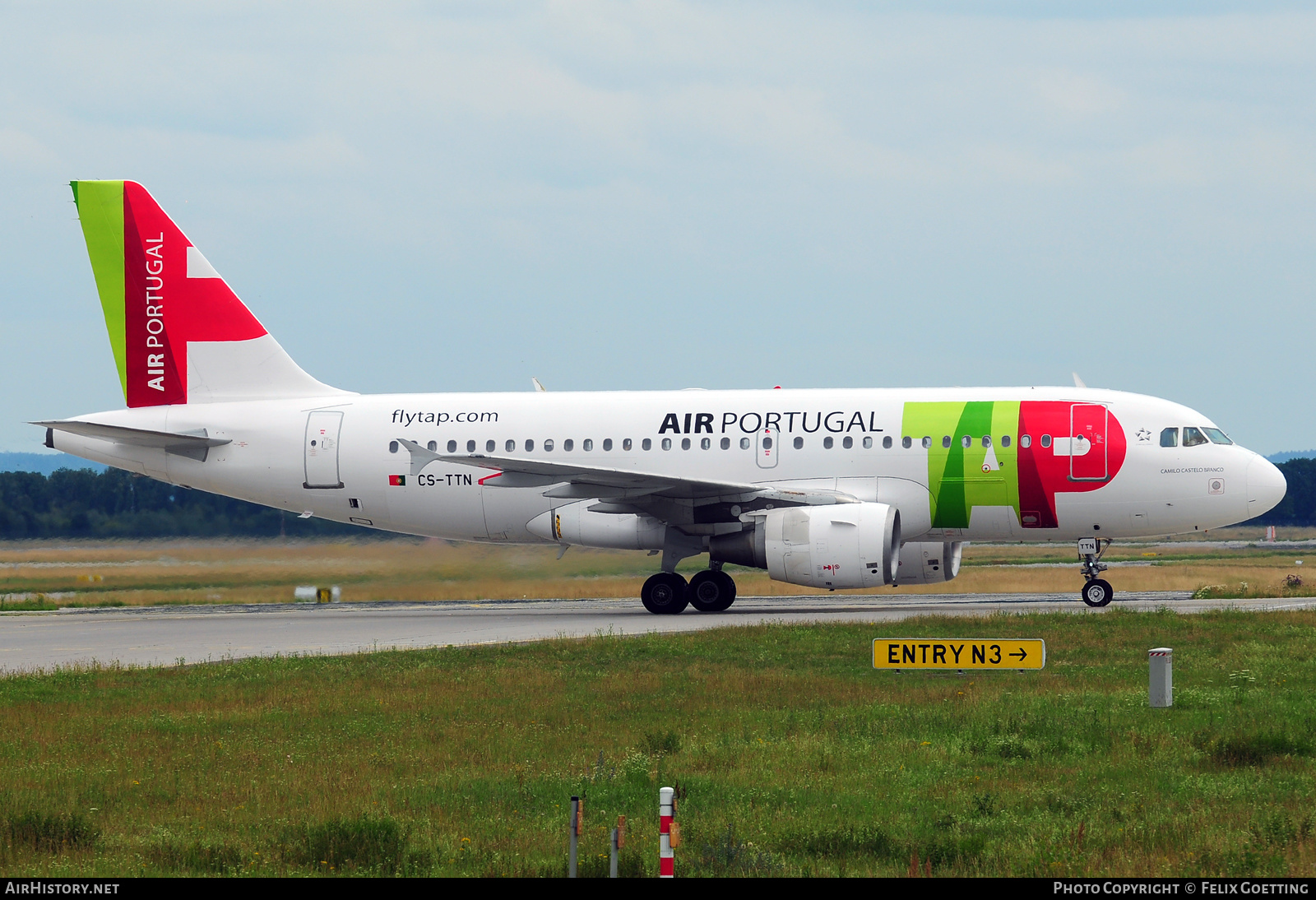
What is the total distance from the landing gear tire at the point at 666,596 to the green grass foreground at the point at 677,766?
8.78 metres

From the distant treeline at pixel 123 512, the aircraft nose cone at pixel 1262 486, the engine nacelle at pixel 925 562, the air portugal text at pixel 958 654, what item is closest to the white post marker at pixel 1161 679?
the air portugal text at pixel 958 654

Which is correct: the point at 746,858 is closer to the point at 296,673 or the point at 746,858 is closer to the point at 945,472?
the point at 296,673

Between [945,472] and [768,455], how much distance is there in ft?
11.3

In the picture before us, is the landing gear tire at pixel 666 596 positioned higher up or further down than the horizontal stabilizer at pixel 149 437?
further down

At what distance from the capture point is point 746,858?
27.8 ft

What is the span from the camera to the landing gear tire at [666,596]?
A: 28.0 meters

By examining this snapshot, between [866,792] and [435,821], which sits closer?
[435,821]

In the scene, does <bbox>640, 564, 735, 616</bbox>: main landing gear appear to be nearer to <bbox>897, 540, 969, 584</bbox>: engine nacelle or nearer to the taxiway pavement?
the taxiway pavement

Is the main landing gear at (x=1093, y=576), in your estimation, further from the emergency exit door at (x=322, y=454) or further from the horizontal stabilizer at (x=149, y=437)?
the horizontal stabilizer at (x=149, y=437)

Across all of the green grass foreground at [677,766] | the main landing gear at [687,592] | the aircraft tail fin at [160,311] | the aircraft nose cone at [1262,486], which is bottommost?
the green grass foreground at [677,766]

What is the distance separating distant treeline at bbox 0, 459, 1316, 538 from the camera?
112 ft

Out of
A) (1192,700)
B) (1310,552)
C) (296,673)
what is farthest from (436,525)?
(1310,552)

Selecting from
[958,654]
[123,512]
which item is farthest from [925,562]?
[123,512]

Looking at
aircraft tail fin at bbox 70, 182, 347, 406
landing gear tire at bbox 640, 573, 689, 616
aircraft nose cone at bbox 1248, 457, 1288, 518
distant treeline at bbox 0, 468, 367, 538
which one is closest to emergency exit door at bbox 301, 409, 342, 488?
aircraft tail fin at bbox 70, 182, 347, 406
